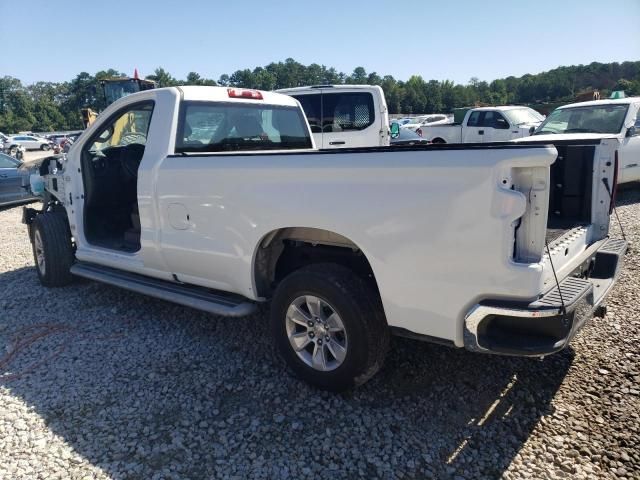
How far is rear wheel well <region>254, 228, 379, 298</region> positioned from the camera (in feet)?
10.5

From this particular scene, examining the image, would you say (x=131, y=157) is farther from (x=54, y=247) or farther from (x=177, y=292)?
(x=177, y=292)

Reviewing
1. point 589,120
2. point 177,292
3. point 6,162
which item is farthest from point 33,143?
point 177,292

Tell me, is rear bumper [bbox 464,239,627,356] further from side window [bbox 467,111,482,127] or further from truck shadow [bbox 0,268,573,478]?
side window [bbox 467,111,482,127]

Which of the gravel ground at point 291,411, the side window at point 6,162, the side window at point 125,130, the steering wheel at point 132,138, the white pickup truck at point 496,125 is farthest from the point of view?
the white pickup truck at point 496,125

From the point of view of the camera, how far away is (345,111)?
338 inches

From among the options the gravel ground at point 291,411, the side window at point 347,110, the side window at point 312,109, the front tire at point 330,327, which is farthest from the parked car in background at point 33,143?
the front tire at point 330,327

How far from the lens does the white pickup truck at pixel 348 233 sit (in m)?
2.37

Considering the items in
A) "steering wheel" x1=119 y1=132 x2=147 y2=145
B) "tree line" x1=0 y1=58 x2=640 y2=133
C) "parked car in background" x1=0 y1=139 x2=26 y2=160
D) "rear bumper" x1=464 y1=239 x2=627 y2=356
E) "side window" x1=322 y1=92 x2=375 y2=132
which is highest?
"tree line" x1=0 y1=58 x2=640 y2=133

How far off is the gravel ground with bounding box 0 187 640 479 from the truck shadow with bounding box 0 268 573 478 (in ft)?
0.03

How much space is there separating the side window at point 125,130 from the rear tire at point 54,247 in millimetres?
954

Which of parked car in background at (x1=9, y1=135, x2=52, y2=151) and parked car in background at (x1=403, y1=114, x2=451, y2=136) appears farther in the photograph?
parked car in background at (x1=9, y1=135, x2=52, y2=151)

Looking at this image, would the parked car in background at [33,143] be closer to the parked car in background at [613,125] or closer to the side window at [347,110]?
the side window at [347,110]

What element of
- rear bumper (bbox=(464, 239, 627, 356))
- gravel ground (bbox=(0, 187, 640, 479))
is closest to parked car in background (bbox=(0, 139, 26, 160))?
gravel ground (bbox=(0, 187, 640, 479))

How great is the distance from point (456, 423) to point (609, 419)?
87cm
